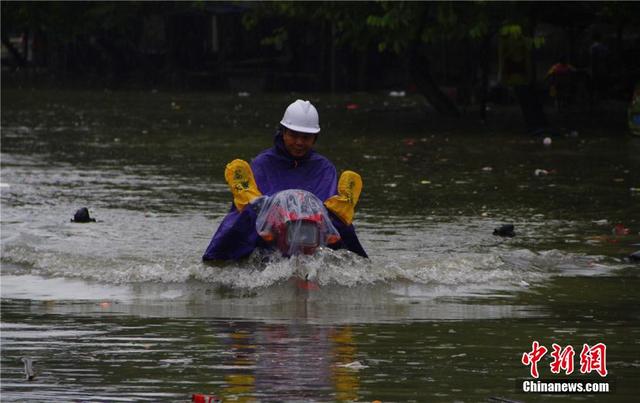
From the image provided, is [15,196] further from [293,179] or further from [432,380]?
[432,380]

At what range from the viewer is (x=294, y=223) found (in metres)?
11.3

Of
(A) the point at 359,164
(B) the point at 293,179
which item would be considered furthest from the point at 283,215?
(A) the point at 359,164

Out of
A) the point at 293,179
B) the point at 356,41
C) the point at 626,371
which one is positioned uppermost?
the point at 356,41

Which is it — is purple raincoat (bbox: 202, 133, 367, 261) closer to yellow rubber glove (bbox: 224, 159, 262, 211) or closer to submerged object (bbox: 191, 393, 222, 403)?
yellow rubber glove (bbox: 224, 159, 262, 211)

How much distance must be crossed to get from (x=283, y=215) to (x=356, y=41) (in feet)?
60.0

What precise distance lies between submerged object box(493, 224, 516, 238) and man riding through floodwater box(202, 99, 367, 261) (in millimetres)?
2991

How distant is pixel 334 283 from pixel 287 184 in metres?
1.01

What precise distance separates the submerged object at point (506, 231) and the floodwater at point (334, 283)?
20 centimetres

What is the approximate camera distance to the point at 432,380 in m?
7.76

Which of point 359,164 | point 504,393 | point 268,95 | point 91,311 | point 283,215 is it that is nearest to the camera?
point 504,393

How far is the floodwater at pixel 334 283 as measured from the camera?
25.7ft

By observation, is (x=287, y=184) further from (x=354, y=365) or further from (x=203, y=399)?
(x=203, y=399)
